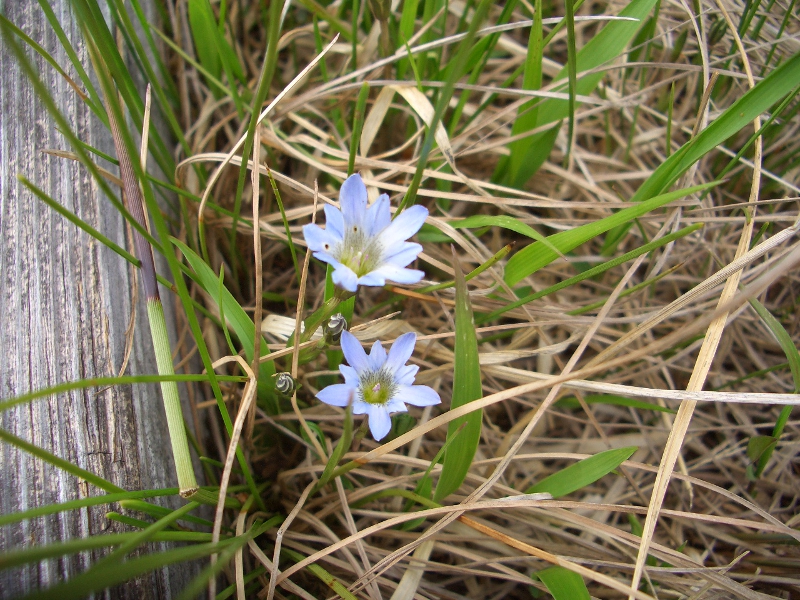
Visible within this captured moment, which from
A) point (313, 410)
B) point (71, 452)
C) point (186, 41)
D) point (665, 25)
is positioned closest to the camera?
point (71, 452)

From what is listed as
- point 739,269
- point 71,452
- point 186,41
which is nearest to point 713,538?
point 739,269

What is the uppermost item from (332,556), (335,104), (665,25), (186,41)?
(186,41)

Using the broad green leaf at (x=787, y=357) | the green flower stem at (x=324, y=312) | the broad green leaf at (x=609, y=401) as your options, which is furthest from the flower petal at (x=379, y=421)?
the broad green leaf at (x=787, y=357)

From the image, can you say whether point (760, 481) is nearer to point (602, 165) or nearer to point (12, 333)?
point (602, 165)

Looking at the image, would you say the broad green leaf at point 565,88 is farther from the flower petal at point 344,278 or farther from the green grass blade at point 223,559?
the green grass blade at point 223,559

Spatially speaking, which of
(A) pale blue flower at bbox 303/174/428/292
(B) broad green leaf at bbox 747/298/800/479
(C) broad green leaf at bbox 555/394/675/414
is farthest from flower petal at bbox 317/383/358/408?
(B) broad green leaf at bbox 747/298/800/479

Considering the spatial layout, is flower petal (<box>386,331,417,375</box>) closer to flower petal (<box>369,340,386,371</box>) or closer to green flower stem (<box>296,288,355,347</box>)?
flower petal (<box>369,340,386,371</box>)
